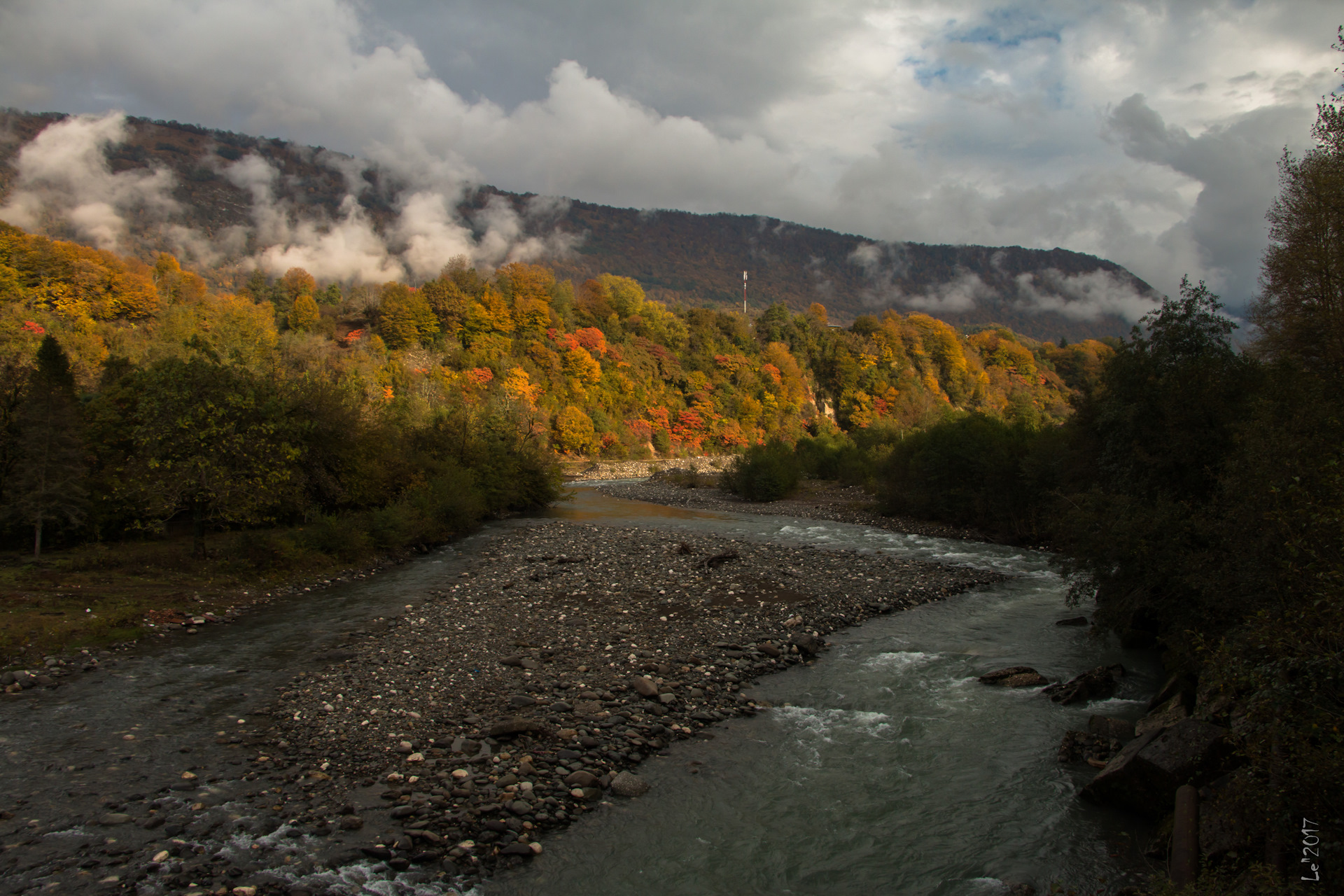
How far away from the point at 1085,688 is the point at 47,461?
27993mm

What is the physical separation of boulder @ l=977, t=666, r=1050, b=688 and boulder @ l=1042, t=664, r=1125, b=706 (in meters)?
0.41

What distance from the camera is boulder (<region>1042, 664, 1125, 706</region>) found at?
1265 centimetres

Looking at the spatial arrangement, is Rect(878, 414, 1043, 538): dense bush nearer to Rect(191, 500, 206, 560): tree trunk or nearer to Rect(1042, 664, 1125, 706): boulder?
Rect(1042, 664, 1125, 706): boulder

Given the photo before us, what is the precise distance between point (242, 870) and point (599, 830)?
4.00 meters

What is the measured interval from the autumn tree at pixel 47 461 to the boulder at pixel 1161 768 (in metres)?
26.7

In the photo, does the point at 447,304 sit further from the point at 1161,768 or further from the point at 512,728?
the point at 1161,768

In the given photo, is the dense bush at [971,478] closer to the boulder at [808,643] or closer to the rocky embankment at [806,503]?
the rocky embankment at [806,503]

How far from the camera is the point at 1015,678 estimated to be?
13750 millimetres

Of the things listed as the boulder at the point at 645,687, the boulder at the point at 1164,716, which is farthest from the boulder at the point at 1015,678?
the boulder at the point at 645,687

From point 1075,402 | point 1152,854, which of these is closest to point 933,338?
point 1075,402

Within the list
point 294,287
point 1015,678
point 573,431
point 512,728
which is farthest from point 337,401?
point 294,287

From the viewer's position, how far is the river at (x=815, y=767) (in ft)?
25.6

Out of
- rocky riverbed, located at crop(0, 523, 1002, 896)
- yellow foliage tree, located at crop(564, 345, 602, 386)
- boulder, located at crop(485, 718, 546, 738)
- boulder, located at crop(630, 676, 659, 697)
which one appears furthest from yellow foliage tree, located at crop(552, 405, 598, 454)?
boulder, located at crop(485, 718, 546, 738)

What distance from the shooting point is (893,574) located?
23.5 m
